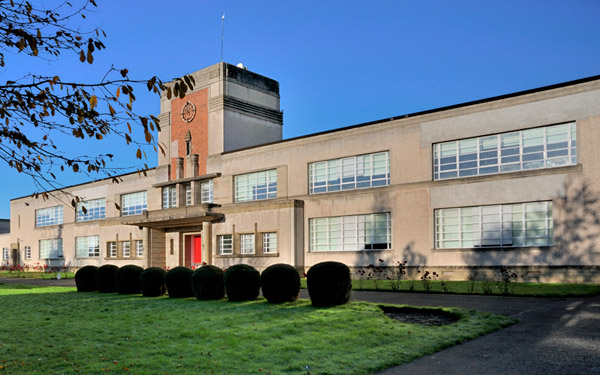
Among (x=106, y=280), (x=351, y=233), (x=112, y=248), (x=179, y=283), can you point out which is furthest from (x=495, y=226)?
(x=112, y=248)

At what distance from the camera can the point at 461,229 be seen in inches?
1022

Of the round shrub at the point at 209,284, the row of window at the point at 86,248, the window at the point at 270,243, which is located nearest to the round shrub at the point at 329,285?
the round shrub at the point at 209,284

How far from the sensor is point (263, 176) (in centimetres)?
3462

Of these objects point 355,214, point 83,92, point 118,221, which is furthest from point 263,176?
point 83,92

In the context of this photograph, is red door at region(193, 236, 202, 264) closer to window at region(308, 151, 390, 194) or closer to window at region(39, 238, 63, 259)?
window at region(308, 151, 390, 194)

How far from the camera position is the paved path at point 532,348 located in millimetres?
8344

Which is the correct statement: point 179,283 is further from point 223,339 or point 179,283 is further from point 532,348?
point 532,348

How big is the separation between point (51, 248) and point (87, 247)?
7855 millimetres

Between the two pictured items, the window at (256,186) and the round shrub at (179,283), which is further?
the window at (256,186)

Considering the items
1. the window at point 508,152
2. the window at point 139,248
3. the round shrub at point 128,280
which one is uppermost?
the window at point 508,152

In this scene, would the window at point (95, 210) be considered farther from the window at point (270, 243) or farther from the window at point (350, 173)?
the window at point (350, 173)

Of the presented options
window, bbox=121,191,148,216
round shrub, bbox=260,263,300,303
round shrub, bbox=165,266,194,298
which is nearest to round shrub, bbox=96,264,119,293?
round shrub, bbox=165,266,194,298

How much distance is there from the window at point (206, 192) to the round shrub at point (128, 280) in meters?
16.3

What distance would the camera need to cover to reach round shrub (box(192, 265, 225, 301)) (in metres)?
18.1
